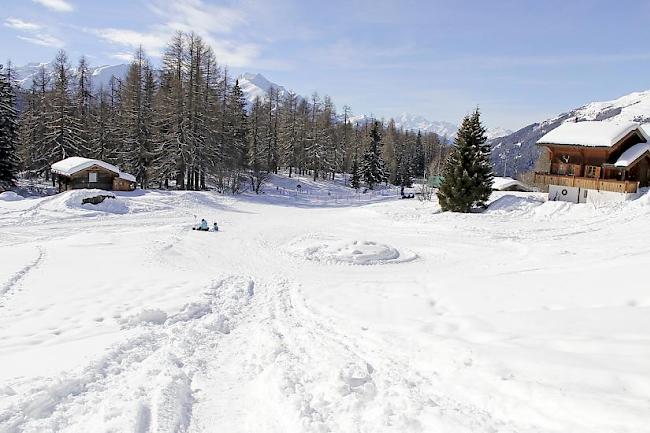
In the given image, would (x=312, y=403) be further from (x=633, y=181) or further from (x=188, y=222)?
(x=633, y=181)

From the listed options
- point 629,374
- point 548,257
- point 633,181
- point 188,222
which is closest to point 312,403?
point 629,374

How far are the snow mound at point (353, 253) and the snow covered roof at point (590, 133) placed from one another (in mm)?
21388

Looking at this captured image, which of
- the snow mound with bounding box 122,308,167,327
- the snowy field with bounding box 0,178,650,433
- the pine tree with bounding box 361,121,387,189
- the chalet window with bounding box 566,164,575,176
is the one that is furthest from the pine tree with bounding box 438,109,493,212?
the pine tree with bounding box 361,121,387,189

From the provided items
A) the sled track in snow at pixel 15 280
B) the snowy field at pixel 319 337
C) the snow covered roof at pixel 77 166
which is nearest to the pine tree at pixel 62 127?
the snow covered roof at pixel 77 166

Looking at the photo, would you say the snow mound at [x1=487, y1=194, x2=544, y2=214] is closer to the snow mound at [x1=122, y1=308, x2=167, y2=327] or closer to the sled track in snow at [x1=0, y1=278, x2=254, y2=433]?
the snow mound at [x1=122, y1=308, x2=167, y2=327]

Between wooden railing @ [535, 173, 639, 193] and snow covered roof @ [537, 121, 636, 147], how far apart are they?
2754 millimetres

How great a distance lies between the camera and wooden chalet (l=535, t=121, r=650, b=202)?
32.4 metres

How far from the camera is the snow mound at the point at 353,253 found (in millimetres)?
20266

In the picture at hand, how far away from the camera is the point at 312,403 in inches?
249

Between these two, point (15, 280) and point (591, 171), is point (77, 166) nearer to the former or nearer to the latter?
point (15, 280)

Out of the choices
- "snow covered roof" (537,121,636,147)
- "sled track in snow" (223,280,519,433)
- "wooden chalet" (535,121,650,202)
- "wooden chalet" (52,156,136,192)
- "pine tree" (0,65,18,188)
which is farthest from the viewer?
"pine tree" (0,65,18,188)

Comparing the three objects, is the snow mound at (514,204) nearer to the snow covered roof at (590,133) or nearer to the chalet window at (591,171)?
the chalet window at (591,171)

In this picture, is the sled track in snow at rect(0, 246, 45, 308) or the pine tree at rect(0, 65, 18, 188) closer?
the sled track in snow at rect(0, 246, 45, 308)

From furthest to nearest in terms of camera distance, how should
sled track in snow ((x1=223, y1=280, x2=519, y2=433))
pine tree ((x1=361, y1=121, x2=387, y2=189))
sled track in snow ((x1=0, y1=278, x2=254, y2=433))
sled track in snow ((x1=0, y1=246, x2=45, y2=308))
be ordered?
pine tree ((x1=361, y1=121, x2=387, y2=189))
sled track in snow ((x1=0, y1=246, x2=45, y2=308))
sled track in snow ((x1=223, y1=280, x2=519, y2=433))
sled track in snow ((x1=0, y1=278, x2=254, y2=433))
